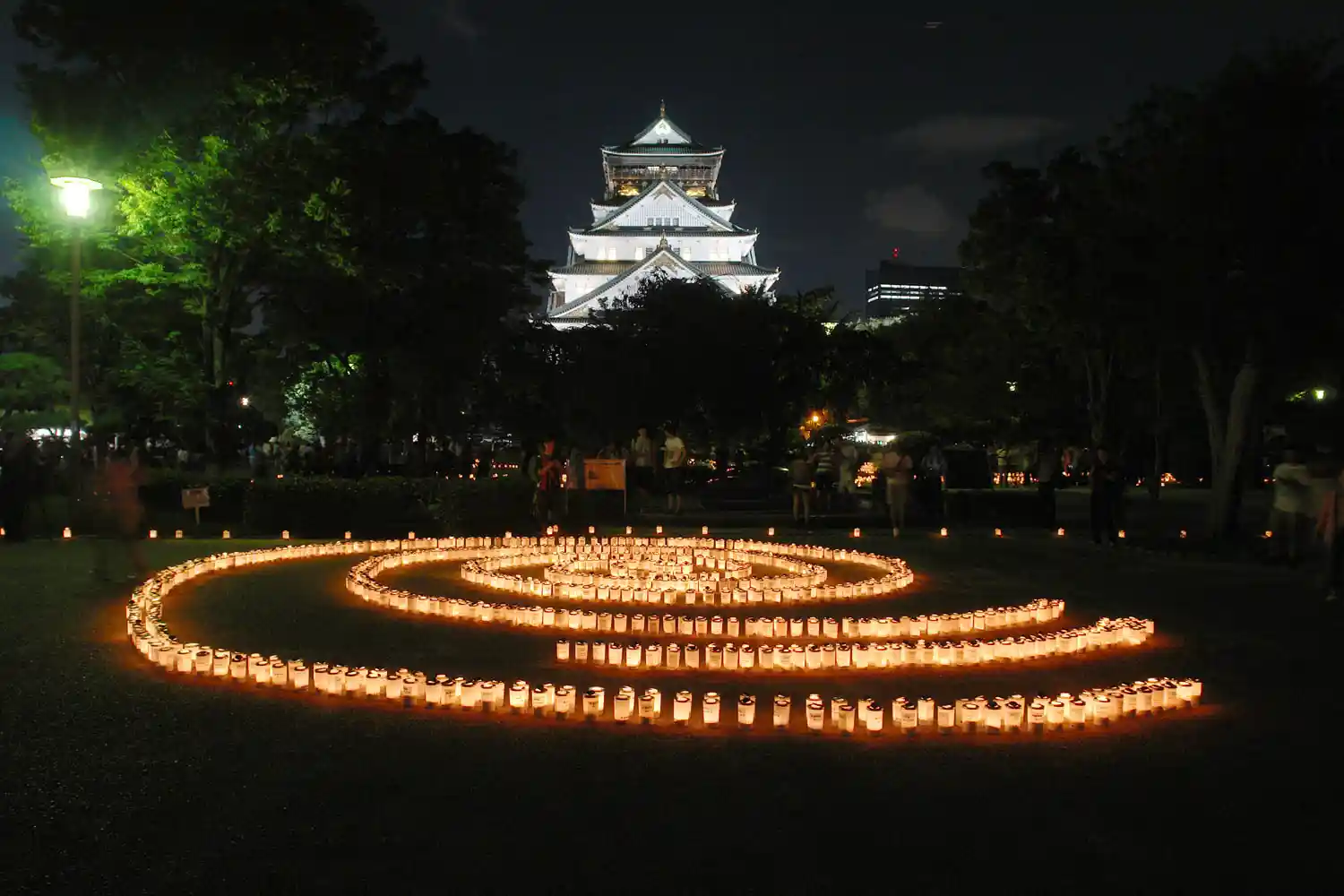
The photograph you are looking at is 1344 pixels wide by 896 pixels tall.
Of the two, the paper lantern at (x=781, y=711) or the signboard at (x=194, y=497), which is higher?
the signboard at (x=194, y=497)

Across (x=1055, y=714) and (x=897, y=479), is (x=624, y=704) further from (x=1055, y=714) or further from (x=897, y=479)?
(x=897, y=479)

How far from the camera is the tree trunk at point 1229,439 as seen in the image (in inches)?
758

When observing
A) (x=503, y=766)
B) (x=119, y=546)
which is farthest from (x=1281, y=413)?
(x=503, y=766)

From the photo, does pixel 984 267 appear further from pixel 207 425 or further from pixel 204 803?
pixel 204 803

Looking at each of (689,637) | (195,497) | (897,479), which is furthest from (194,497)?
(689,637)

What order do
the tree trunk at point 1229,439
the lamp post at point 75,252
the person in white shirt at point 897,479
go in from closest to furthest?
the lamp post at point 75,252 → the tree trunk at point 1229,439 → the person in white shirt at point 897,479

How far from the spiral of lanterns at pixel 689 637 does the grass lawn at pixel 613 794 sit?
0.28m

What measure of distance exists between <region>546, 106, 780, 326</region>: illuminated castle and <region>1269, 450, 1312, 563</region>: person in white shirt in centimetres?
5626

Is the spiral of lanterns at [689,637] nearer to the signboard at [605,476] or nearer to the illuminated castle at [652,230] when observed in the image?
the signboard at [605,476]

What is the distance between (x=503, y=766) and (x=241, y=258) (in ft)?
65.8

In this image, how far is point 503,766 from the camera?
6285mm

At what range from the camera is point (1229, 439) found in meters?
19.7

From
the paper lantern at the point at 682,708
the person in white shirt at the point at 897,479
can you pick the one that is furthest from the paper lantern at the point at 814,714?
the person in white shirt at the point at 897,479

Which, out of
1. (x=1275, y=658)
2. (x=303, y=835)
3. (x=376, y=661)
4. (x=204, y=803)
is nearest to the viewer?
(x=303, y=835)
